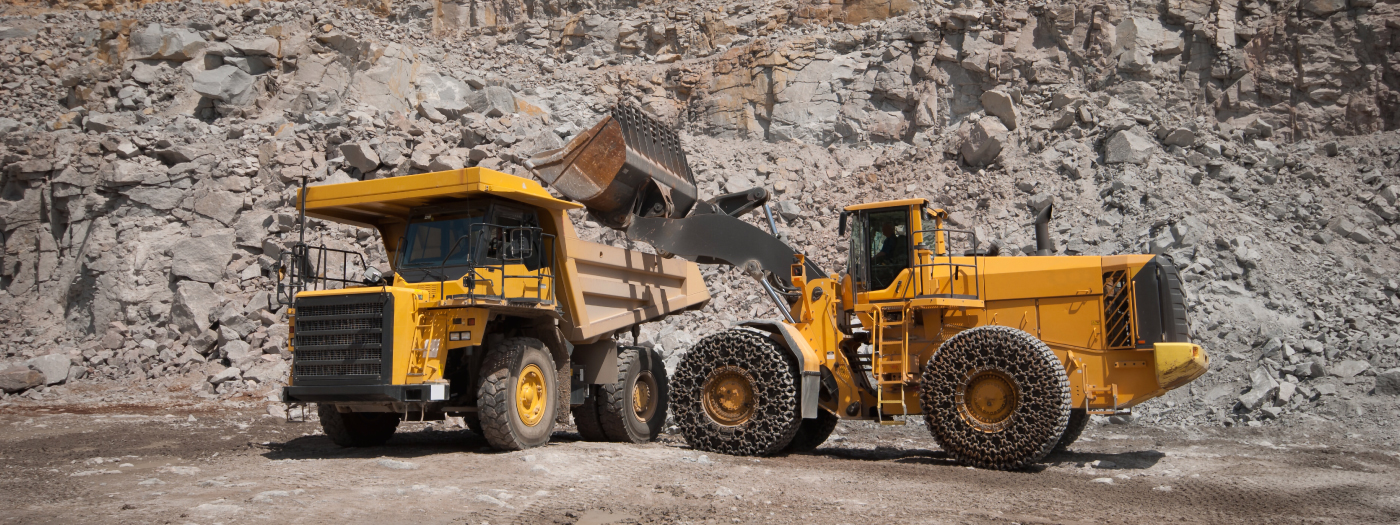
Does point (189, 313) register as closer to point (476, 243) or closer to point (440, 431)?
point (440, 431)

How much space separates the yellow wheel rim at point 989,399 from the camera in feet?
26.6

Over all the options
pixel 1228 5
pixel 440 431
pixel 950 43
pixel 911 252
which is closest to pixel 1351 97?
pixel 1228 5

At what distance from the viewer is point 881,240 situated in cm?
933

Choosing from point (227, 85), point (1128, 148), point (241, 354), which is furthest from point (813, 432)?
point (227, 85)

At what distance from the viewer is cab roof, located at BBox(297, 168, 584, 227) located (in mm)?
8195

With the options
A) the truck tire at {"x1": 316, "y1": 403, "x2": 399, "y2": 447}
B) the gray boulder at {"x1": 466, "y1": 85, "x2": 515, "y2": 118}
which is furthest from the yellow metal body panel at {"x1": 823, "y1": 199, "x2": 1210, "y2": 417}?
the gray boulder at {"x1": 466, "y1": 85, "x2": 515, "y2": 118}

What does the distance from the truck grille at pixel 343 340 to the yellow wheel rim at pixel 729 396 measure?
3.11 meters

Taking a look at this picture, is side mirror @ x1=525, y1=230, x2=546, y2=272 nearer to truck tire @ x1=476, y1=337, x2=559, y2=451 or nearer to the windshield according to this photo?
the windshield

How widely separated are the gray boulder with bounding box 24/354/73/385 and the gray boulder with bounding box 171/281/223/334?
64.1 inches

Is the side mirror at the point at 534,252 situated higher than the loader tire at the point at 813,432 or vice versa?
the side mirror at the point at 534,252

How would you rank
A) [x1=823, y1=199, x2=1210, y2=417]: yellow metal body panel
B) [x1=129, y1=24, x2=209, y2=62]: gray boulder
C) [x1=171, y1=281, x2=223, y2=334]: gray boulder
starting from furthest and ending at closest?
1. [x1=129, y1=24, x2=209, y2=62]: gray boulder
2. [x1=171, y1=281, x2=223, y2=334]: gray boulder
3. [x1=823, y1=199, x2=1210, y2=417]: yellow metal body panel

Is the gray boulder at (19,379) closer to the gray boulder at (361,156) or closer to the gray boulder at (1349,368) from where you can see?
the gray boulder at (361,156)

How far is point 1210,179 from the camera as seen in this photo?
17.7 m

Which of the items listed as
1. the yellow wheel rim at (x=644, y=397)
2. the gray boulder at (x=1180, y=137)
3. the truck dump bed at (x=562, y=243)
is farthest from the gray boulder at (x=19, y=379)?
the gray boulder at (x=1180, y=137)
